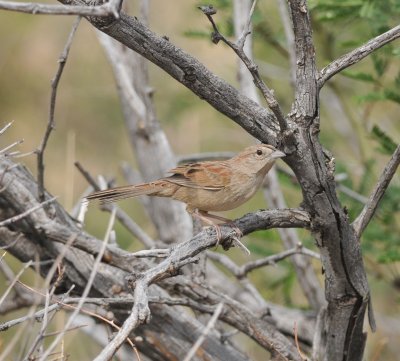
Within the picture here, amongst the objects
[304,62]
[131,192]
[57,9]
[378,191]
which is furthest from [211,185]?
[57,9]

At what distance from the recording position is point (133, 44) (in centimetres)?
306

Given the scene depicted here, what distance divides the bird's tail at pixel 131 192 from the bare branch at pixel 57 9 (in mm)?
2033

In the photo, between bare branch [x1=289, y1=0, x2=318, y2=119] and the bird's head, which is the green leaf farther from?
bare branch [x1=289, y1=0, x2=318, y2=119]

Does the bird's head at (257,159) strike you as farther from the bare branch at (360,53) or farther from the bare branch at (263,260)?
the bare branch at (360,53)

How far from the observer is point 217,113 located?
8.56 m

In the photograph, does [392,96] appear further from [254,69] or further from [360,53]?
[254,69]

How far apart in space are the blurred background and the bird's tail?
3.44ft

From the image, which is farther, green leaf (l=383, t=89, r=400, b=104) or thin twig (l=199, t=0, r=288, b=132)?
green leaf (l=383, t=89, r=400, b=104)

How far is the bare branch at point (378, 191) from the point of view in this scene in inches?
147

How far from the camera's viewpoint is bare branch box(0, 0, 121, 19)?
239 cm

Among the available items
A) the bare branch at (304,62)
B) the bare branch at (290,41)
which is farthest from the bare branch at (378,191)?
the bare branch at (290,41)

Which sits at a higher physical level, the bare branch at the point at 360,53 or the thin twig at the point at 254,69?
the bare branch at the point at 360,53

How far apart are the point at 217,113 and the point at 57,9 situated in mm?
6176

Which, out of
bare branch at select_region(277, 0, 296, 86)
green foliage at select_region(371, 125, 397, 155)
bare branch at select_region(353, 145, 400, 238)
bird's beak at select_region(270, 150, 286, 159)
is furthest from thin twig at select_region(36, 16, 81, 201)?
bare branch at select_region(277, 0, 296, 86)
